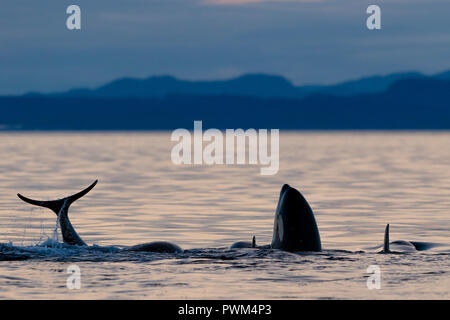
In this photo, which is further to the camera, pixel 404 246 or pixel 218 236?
pixel 218 236

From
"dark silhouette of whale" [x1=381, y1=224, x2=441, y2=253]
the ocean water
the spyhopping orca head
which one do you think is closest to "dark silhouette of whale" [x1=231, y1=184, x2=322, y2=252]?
the spyhopping orca head

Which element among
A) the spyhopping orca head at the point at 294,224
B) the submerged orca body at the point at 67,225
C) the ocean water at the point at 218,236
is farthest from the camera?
the submerged orca body at the point at 67,225

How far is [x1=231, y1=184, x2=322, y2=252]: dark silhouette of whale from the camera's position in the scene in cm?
1789

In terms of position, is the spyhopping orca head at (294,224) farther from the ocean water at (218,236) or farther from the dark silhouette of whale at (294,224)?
the ocean water at (218,236)

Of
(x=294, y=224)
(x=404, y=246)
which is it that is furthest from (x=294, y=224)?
(x=404, y=246)

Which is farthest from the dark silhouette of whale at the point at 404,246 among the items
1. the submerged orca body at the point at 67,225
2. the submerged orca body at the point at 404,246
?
the submerged orca body at the point at 67,225

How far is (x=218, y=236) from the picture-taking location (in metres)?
25.9

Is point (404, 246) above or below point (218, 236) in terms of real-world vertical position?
above

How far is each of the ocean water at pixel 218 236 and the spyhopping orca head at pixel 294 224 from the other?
0.95ft

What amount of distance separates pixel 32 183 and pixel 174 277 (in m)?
32.1

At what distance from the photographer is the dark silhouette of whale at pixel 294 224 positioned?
1789cm

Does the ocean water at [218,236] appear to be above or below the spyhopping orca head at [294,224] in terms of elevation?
below

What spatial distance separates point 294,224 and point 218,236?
798cm

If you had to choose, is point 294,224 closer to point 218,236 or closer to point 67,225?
point 67,225
